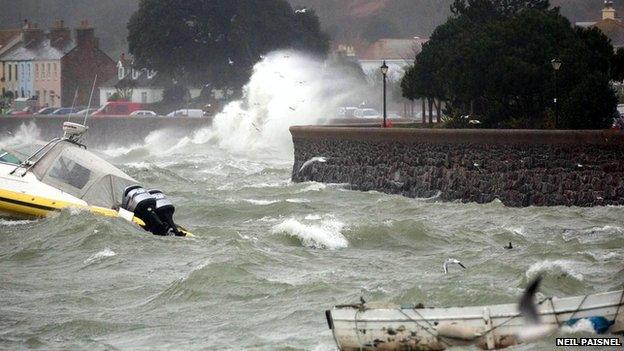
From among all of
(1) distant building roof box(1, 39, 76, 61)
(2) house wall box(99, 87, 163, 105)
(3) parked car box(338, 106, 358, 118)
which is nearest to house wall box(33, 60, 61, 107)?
(1) distant building roof box(1, 39, 76, 61)

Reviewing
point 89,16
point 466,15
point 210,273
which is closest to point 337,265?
point 210,273

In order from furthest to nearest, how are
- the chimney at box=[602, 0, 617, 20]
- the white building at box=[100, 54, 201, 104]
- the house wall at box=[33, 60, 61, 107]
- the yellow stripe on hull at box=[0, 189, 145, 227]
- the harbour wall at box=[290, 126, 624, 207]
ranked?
the house wall at box=[33, 60, 61, 107], the white building at box=[100, 54, 201, 104], the chimney at box=[602, 0, 617, 20], the harbour wall at box=[290, 126, 624, 207], the yellow stripe on hull at box=[0, 189, 145, 227]

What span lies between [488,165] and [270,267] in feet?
40.0

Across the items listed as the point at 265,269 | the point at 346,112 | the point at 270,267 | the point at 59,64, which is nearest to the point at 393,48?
the point at 59,64

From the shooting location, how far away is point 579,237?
23.4m

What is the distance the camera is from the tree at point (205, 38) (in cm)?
8500

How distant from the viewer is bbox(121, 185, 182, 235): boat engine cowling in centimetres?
2330

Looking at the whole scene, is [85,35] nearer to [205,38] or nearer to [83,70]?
[83,70]

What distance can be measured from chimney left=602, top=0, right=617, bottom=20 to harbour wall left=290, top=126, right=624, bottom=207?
37813mm

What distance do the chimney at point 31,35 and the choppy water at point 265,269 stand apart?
75.1 m

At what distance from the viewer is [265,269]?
20.2m

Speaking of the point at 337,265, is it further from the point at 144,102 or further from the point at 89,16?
the point at 89,16

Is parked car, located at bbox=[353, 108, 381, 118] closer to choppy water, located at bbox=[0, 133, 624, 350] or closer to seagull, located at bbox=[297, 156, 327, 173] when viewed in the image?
seagull, located at bbox=[297, 156, 327, 173]

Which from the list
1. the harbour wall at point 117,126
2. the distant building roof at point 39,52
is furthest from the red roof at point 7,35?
the harbour wall at point 117,126
